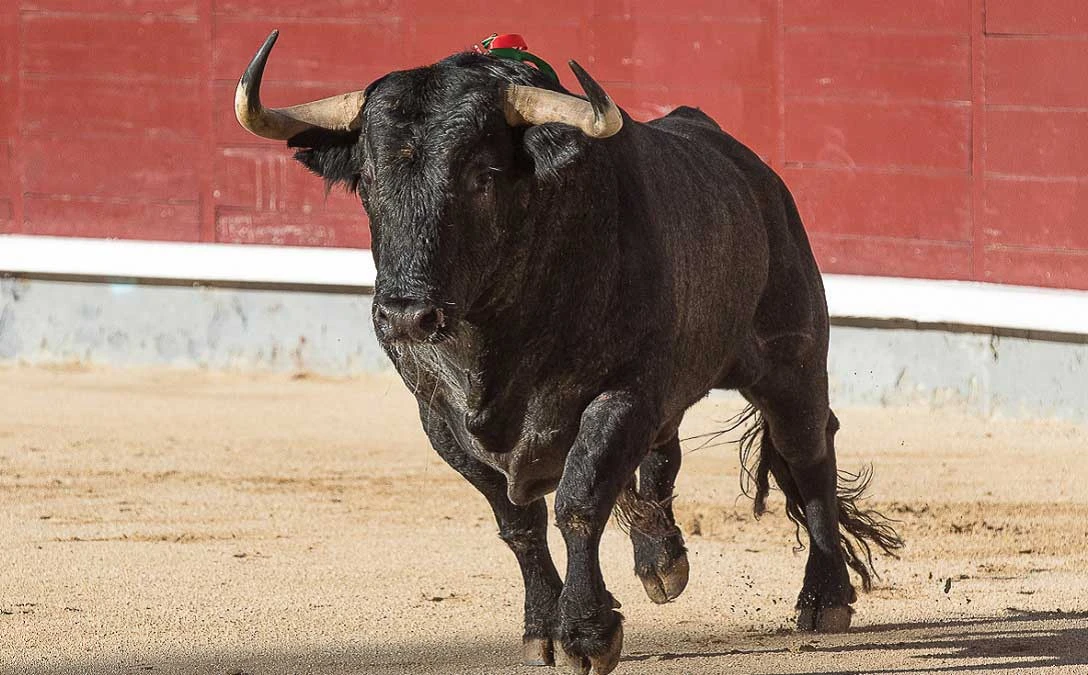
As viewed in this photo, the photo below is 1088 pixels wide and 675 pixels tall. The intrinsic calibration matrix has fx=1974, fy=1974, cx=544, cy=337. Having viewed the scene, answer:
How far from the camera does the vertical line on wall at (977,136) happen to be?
7.69 meters

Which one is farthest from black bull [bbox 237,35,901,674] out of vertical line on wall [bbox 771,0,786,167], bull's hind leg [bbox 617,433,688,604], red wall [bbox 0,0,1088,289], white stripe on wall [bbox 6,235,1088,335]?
vertical line on wall [bbox 771,0,786,167]

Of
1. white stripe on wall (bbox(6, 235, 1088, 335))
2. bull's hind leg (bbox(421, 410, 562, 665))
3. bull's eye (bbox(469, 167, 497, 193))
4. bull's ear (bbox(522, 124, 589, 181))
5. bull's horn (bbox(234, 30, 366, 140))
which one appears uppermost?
bull's horn (bbox(234, 30, 366, 140))

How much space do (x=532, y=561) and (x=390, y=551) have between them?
1376mm

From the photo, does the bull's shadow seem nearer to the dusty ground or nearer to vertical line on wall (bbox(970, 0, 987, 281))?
the dusty ground

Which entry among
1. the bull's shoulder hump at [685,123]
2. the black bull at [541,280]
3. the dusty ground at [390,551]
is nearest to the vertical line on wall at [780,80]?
the dusty ground at [390,551]

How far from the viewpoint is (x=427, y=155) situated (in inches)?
141

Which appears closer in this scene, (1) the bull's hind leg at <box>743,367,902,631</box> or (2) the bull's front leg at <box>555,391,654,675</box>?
(2) the bull's front leg at <box>555,391,654,675</box>

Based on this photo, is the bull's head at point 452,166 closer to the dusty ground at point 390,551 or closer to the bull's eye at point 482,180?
the bull's eye at point 482,180

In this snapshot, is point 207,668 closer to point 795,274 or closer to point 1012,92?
Result: point 795,274

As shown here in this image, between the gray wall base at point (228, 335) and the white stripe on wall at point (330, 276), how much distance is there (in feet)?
0.22

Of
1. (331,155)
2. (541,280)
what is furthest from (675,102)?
(541,280)

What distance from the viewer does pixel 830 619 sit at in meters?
4.61

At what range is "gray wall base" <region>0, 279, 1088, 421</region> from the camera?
768cm

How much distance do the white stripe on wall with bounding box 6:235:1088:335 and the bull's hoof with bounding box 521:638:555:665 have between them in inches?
140
